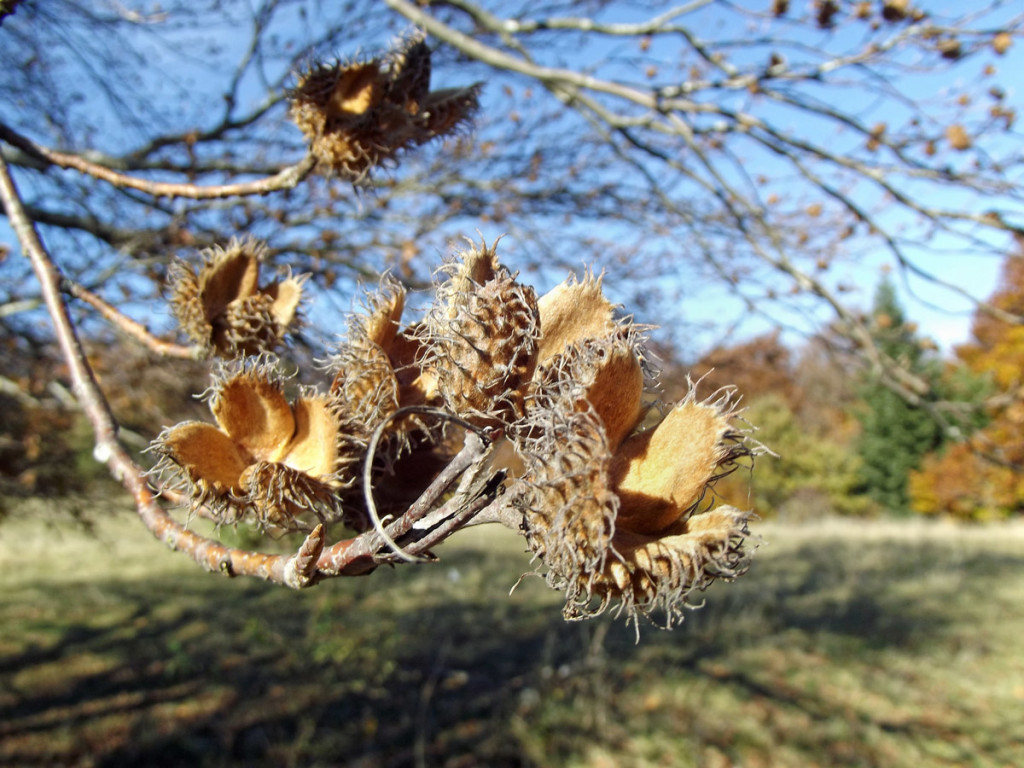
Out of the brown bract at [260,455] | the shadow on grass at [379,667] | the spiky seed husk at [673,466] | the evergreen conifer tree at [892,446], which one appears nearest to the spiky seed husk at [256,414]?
the brown bract at [260,455]

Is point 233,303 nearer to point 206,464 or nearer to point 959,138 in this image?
point 206,464

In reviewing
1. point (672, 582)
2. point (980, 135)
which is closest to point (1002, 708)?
point (980, 135)

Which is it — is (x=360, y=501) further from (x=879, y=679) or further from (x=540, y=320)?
(x=879, y=679)

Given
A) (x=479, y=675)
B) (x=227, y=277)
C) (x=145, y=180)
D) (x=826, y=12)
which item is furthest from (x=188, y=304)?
(x=479, y=675)

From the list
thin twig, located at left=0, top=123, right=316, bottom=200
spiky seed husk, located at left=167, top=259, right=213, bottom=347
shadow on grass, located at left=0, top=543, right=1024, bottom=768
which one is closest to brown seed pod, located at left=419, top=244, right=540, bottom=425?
spiky seed husk, located at left=167, top=259, right=213, bottom=347

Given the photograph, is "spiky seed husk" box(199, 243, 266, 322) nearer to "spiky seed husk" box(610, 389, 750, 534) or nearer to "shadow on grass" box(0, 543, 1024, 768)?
"spiky seed husk" box(610, 389, 750, 534)

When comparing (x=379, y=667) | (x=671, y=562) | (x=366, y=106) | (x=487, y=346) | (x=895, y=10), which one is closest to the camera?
(x=671, y=562)
